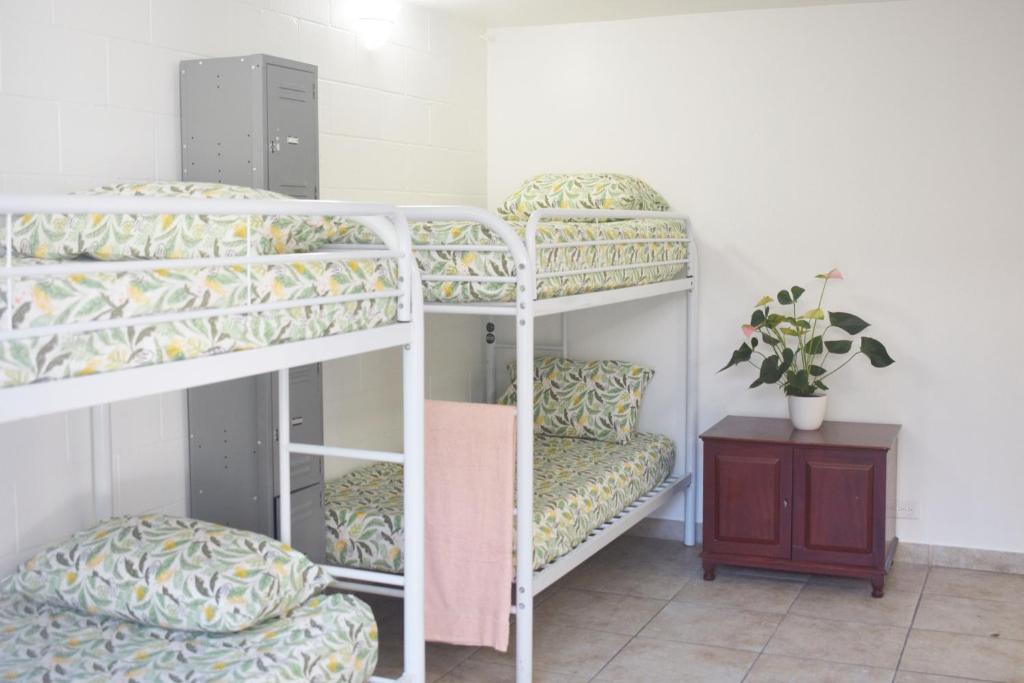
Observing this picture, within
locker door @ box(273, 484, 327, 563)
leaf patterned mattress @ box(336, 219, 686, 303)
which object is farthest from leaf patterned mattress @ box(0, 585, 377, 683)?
leaf patterned mattress @ box(336, 219, 686, 303)

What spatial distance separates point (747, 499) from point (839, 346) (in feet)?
2.17

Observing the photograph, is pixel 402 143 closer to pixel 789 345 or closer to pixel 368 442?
pixel 368 442

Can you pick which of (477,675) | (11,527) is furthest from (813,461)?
(11,527)

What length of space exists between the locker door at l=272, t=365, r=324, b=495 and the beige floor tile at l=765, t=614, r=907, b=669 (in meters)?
1.52

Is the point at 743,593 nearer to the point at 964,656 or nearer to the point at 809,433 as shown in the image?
the point at 809,433

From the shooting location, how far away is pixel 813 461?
4.22 m

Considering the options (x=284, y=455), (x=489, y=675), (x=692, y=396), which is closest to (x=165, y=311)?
(x=284, y=455)

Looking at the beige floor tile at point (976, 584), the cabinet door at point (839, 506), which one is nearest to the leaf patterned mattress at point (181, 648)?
the cabinet door at point (839, 506)

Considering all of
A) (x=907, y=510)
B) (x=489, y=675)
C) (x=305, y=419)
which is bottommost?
(x=489, y=675)

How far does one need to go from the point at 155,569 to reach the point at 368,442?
165 centimetres

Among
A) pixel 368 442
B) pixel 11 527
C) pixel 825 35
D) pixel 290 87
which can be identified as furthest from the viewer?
pixel 825 35

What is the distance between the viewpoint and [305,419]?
3.27 m

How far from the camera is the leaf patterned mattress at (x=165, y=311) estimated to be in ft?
5.92

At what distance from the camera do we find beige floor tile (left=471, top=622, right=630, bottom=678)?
138 inches
